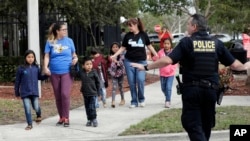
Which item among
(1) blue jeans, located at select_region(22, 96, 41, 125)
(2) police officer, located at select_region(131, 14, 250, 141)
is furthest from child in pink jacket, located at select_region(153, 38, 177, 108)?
(2) police officer, located at select_region(131, 14, 250, 141)

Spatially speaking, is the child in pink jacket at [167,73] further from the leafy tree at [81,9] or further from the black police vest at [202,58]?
the leafy tree at [81,9]

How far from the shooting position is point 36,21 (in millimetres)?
12664

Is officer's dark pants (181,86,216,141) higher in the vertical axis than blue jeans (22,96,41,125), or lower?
higher

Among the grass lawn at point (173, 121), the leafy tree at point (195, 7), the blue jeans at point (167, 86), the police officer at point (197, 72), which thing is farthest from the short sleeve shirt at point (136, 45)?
the leafy tree at point (195, 7)

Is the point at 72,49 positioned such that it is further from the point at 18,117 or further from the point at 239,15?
the point at 239,15

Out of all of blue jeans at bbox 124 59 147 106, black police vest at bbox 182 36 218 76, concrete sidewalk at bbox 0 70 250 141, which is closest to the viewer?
black police vest at bbox 182 36 218 76

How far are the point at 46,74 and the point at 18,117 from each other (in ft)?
5.30

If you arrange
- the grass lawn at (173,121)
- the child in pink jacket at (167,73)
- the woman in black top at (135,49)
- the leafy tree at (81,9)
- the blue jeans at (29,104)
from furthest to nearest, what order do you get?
the leafy tree at (81,9) < the child in pink jacket at (167,73) < the woman in black top at (135,49) < the blue jeans at (29,104) < the grass lawn at (173,121)

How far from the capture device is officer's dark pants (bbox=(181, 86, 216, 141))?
20.1ft

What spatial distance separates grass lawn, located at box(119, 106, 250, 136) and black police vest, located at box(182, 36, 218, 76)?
255 centimetres

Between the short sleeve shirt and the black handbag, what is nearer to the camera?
the black handbag

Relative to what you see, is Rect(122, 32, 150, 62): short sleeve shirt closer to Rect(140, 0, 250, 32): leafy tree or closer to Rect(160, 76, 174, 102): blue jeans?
Rect(160, 76, 174, 102): blue jeans

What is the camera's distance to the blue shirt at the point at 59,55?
9.05 m

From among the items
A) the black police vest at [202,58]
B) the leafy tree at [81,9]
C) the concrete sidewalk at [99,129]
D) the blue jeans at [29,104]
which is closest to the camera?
the black police vest at [202,58]
